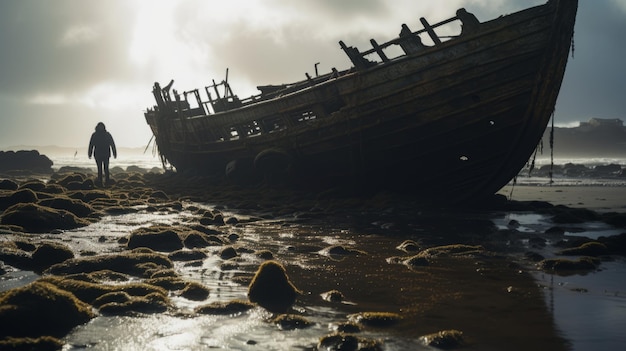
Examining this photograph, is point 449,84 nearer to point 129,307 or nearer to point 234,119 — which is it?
point 234,119

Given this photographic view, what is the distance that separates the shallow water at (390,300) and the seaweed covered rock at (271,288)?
7.2 inches

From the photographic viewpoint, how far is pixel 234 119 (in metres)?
21.9

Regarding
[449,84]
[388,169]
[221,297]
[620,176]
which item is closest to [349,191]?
[388,169]

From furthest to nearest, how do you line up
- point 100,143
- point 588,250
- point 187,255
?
point 100,143 < point 588,250 < point 187,255

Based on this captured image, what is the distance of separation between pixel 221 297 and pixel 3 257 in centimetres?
399

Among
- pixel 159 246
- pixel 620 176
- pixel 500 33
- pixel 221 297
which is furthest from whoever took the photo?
pixel 620 176

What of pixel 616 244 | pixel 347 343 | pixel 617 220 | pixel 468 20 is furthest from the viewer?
pixel 468 20

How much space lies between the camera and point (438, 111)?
49.4 ft

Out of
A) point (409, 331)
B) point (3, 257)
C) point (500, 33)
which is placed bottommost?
point (409, 331)

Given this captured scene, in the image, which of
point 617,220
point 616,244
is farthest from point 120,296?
point 617,220

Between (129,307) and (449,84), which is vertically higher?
(449,84)

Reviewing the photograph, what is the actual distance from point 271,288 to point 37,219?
7694mm

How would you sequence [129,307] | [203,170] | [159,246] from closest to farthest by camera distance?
[129,307] → [159,246] → [203,170]

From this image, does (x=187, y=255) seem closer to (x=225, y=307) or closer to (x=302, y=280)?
(x=302, y=280)
